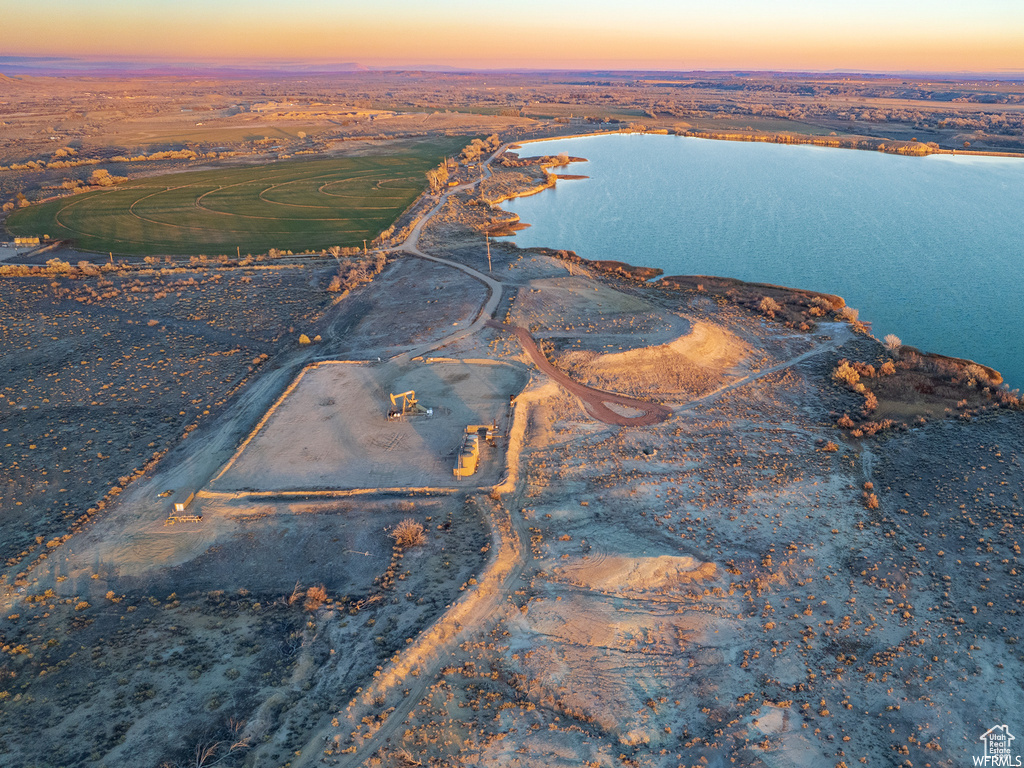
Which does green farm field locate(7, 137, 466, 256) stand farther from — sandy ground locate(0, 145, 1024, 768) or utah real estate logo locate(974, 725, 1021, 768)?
utah real estate logo locate(974, 725, 1021, 768)

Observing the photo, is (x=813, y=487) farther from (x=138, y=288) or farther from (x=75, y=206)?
(x=75, y=206)

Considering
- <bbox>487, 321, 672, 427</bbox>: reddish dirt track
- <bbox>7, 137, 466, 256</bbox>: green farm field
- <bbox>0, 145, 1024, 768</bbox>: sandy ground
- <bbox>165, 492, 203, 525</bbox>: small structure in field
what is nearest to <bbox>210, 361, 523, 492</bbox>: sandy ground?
<bbox>0, 145, 1024, 768</bbox>: sandy ground

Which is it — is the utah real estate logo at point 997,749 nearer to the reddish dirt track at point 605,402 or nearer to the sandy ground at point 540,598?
the sandy ground at point 540,598

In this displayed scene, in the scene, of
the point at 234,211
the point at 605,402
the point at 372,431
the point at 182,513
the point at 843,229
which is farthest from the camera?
the point at 234,211

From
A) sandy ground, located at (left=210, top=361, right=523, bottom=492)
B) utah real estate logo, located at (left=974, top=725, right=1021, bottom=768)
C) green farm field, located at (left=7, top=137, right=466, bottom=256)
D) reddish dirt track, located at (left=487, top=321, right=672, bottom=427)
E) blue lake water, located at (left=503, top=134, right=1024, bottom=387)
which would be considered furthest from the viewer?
green farm field, located at (left=7, top=137, right=466, bottom=256)

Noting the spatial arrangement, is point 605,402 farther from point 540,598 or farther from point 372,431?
point 540,598

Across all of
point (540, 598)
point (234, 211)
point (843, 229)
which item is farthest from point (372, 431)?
point (843, 229)
